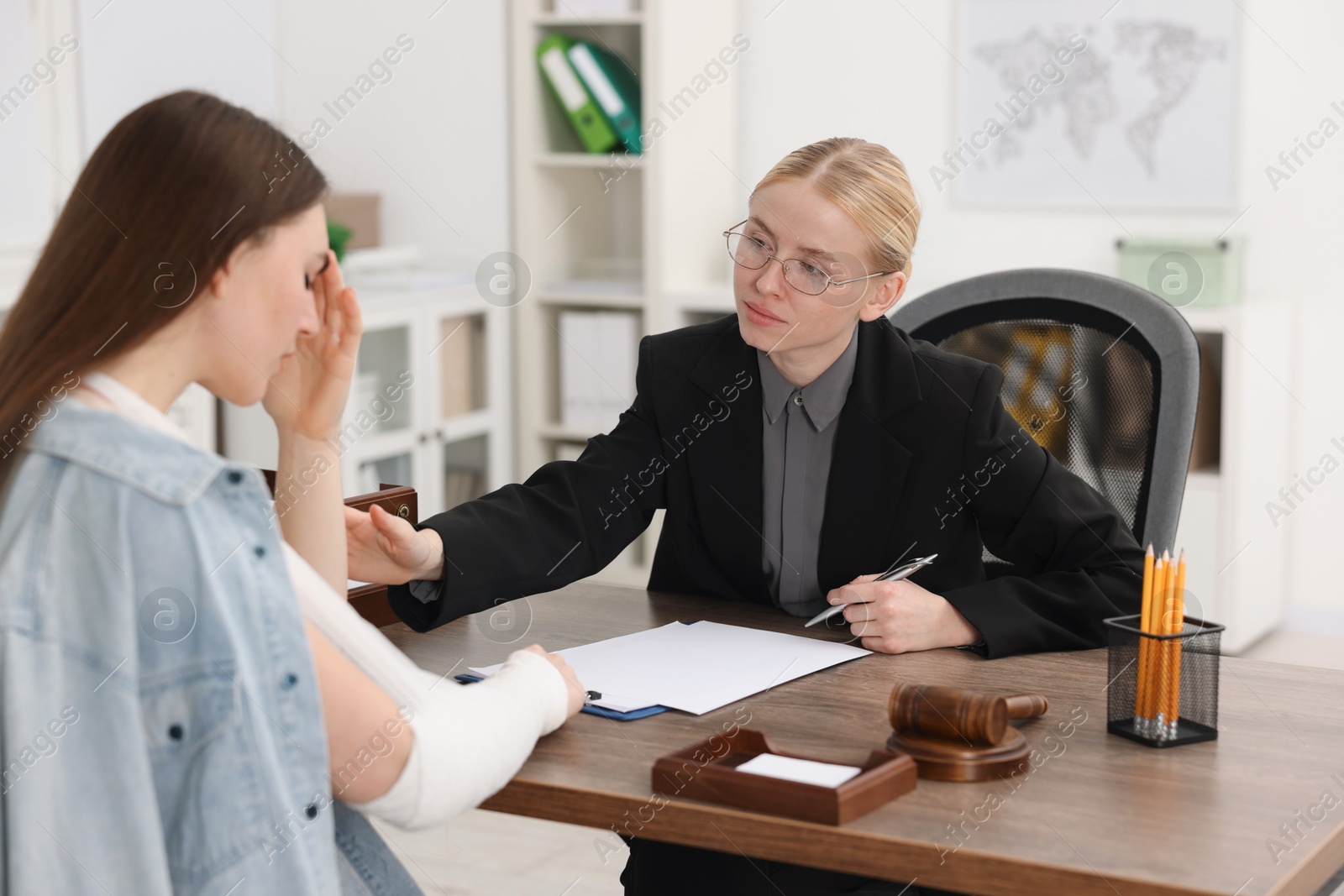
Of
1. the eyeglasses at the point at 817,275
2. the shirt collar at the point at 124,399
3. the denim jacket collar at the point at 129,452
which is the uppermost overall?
the eyeglasses at the point at 817,275

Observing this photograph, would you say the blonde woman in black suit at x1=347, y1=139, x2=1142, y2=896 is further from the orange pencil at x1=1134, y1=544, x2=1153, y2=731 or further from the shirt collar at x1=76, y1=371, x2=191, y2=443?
the shirt collar at x1=76, y1=371, x2=191, y2=443

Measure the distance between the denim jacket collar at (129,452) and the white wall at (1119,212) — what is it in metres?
3.13

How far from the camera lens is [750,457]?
1850 millimetres

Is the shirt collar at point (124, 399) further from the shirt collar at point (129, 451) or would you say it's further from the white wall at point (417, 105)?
the white wall at point (417, 105)

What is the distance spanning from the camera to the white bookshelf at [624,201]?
429 cm

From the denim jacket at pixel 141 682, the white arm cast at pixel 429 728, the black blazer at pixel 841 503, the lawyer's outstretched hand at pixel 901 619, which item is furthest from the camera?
the black blazer at pixel 841 503

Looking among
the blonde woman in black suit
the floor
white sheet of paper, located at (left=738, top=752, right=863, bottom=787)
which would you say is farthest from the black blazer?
the floor

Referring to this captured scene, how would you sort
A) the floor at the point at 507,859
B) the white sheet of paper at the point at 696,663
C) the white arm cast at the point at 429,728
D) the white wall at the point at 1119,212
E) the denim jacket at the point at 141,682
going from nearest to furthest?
the denim jacket at the point at 141,682, the white arm cast at the point at 429,728, the white sheet of paper at the point at 696,663, the floor at the point at 507,859, the white wall at the point at 1119,212

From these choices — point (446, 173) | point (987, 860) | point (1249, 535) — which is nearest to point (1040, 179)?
point (1249, 535)

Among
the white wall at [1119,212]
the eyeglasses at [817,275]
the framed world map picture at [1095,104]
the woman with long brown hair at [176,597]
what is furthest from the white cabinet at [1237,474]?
the woman with long brown hair at [176,597]

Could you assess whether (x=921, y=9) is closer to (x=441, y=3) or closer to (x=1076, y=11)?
(x=1076, y=11)

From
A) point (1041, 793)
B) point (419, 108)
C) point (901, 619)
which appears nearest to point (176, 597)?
point (1041, 793)

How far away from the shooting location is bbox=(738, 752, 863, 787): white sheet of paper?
3.78 feet

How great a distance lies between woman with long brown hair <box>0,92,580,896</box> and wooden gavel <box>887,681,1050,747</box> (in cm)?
33
